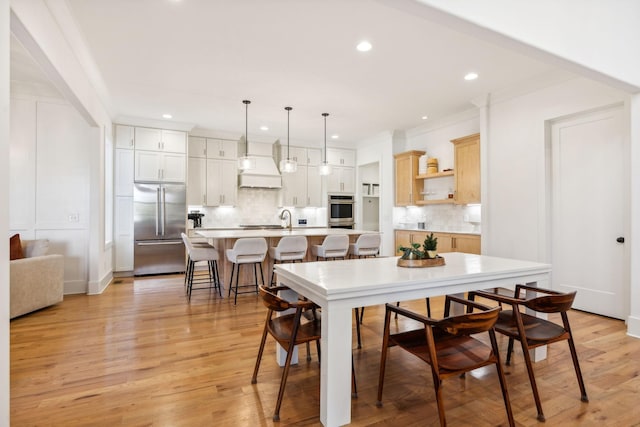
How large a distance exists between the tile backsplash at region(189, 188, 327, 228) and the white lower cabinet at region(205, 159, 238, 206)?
1.27 feet

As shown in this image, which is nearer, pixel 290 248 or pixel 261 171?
pixel 290 248

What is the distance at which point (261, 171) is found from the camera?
23.4ft

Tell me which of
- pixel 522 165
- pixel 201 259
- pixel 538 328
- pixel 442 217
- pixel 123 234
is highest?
pixel 522 165

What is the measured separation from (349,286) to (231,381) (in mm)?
1189

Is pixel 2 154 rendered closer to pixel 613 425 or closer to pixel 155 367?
pixel 155 367

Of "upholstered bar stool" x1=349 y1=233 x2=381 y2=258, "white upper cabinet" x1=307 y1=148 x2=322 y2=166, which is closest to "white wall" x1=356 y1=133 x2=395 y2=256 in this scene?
"white upper cabinet" x1=307 y1=148 x2=322 y2=166

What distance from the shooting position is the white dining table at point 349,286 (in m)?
1.72

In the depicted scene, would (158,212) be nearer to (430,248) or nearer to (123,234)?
(123,234)

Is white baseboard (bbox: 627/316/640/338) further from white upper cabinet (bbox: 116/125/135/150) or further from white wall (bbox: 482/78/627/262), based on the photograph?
white upper cabinet (bbox: 116/125/135/150)

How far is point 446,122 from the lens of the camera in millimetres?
5938

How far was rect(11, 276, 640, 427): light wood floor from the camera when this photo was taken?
1.85m

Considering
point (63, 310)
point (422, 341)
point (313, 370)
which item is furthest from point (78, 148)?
point (422, 341)

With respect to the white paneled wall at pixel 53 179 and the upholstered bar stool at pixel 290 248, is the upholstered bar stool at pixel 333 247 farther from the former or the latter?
the white paneled wall at pixel 53 179

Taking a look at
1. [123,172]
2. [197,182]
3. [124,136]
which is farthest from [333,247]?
[124,136]
